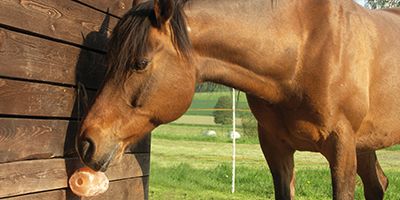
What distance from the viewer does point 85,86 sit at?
2762 mm

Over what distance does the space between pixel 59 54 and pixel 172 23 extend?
620mm

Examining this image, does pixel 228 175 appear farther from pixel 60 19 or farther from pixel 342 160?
pixel 60 19

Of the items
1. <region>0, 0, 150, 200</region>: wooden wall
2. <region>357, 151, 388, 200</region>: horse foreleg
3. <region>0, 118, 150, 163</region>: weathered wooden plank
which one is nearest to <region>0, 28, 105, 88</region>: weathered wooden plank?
<region>0, 0, 150, 200</region>: wooden wall

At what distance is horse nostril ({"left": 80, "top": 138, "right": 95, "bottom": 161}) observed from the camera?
2211 millimetres

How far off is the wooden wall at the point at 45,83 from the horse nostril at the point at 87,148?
23 cm

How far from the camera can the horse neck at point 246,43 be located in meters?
2.56

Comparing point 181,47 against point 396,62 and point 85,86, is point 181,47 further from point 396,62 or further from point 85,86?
point 396,62

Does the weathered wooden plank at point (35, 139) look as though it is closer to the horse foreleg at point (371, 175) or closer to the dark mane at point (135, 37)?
the dark mane at point (135, 37)

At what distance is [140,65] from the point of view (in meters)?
2.32

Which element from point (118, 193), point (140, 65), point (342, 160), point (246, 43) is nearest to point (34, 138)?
point (140, 65)

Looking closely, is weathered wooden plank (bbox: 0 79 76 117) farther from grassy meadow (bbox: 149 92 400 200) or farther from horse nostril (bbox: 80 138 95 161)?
grassy meadow (bbox: 149 92 400 200)

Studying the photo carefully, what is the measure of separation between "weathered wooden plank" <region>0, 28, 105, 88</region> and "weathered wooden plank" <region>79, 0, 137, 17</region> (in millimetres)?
283

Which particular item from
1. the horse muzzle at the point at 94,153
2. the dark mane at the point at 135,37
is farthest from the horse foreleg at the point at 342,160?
the horse muzzle at the point at 94,153

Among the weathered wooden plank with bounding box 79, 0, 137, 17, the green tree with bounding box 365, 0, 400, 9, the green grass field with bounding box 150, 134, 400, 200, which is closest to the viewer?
the weathered wooden plank with bounding box 79, 0, 137, 17
